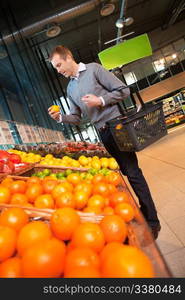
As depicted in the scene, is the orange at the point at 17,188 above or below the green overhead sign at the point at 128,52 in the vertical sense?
below

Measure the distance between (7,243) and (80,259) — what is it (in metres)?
0.27

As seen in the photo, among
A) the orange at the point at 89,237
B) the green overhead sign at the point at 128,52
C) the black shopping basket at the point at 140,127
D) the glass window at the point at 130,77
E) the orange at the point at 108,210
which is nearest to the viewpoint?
the orange at the point at 89,237

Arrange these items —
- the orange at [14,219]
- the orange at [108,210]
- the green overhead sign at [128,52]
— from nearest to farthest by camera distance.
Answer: the orange at [14,219] < the orange at [108,210] < the green overhead sign at [128,52]

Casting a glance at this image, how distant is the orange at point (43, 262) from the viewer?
1.97 ft

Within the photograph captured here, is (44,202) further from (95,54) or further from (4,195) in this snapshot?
(95,54)

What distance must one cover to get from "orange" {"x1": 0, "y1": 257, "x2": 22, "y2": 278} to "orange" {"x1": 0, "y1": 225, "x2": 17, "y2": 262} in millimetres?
43

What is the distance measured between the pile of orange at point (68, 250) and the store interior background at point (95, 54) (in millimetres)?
991

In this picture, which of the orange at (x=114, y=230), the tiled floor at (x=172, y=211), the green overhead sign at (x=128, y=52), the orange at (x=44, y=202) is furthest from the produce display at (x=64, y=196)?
the green overhead sign at (x=128, y=52)

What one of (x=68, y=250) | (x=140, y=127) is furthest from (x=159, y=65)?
(x=68, y=250)

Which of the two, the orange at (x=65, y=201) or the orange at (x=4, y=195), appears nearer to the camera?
the orange at (x=65, y=201)

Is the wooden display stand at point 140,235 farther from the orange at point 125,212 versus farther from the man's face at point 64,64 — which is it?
the man's face at point 64,64

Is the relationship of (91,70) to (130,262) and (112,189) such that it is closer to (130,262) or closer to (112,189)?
(112,189)

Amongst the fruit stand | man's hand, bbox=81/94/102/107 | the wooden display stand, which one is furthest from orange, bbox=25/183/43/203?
man's hand, bbox=81/94/102/107

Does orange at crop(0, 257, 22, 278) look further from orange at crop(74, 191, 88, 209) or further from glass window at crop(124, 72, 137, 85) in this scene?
glass window at crop(124, 72, 137, 85)
